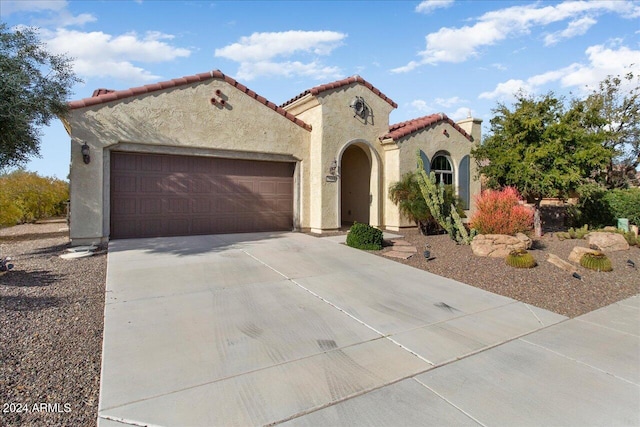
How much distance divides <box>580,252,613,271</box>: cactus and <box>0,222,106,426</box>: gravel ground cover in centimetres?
981

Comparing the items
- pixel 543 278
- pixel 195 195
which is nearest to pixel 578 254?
pixel 543 278

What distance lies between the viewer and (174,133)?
36.1ft

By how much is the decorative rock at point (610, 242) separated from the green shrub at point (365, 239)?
6.74 metres

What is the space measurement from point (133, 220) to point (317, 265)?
266 inches

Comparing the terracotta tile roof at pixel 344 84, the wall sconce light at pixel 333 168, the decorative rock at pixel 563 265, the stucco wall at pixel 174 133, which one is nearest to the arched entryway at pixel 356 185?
the wall sconce light at pixel 333 168

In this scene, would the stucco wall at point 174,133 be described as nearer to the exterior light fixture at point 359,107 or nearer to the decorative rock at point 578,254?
the exterior light fixture at point 359,107

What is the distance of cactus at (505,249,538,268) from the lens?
7805mm

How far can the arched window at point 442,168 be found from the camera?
1527 cm

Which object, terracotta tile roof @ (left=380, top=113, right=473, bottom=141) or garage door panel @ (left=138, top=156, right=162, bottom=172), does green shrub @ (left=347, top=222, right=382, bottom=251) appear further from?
garage door panel @ (left=138, top=156, right=162, bottom=172)

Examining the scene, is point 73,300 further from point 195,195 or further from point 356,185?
point 356,185

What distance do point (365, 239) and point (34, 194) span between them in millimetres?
17249

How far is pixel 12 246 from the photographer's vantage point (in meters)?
10.3

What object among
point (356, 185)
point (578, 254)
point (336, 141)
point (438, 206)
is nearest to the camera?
point (578, 254)

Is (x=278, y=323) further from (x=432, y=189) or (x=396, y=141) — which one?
(x=396, y=141)
